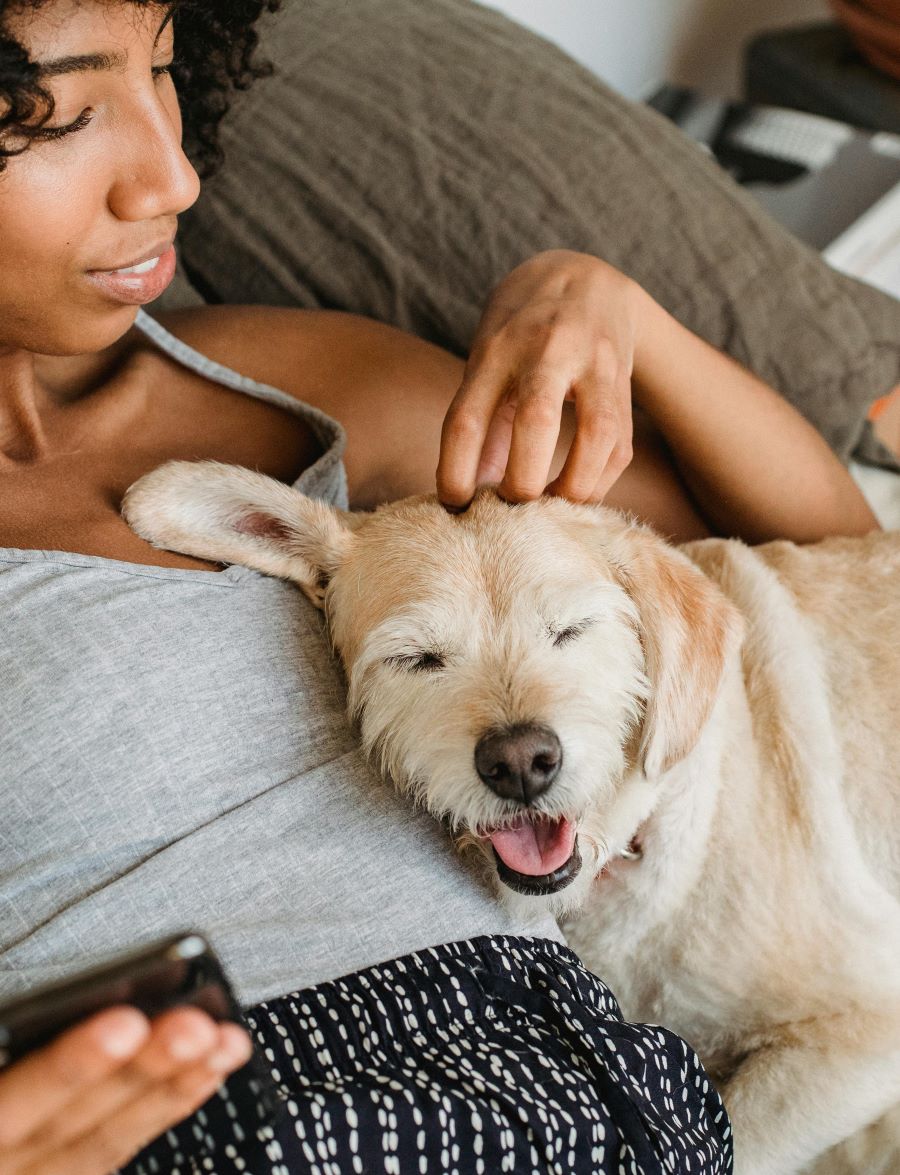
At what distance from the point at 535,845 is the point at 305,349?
2.53 feet

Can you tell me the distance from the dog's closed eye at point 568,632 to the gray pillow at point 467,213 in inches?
34.6

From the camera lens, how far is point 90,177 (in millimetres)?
955

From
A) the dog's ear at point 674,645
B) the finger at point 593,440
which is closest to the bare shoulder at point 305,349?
the finger at point 593,440

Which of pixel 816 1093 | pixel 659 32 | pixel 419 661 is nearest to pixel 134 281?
pixel 419 661

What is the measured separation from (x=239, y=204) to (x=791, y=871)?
4.78 feet

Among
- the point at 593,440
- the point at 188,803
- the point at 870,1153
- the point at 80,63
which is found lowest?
the point at 870,1153

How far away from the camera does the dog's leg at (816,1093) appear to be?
1102mm

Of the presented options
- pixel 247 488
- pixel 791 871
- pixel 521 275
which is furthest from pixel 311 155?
pixel 791 871

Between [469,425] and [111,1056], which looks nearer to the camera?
[111,1056]

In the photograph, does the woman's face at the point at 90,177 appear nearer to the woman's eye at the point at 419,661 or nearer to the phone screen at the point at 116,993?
the woman's eye at the point at 419,661

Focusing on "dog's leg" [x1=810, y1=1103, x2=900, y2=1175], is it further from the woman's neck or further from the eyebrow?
the eyebrow

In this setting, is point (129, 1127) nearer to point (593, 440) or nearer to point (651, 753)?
point (651, 753)

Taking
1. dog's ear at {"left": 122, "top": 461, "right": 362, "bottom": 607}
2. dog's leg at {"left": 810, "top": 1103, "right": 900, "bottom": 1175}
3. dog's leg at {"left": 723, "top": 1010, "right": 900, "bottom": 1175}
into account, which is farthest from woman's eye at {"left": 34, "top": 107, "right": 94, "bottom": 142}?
dog's leg at {"left": 810, "top": 1103, "right": 900, "bottom": 1175}

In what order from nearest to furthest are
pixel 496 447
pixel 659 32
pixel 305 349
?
pixel 496 447 → pixel 305 349 → pixel 659 32
